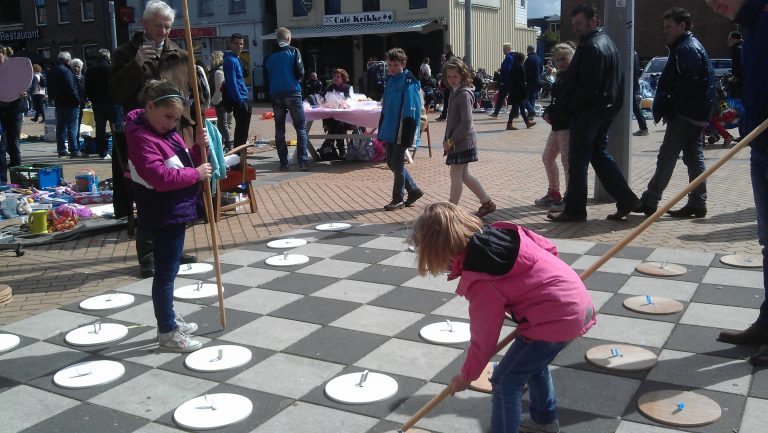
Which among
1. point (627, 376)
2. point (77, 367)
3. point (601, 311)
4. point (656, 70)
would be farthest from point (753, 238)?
point (656, 70)

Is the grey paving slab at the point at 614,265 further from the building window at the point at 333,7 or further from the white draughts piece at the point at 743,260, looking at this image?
the building window at the point at 333,7

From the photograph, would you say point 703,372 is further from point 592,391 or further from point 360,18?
point 360,18

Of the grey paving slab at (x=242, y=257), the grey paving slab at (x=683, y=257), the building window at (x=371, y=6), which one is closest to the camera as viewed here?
the grey paving slab at (x=683, y=257)

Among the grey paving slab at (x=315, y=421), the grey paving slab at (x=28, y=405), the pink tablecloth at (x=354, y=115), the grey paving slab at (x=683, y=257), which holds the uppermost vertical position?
the pink tablecloth at (x=354, y=115)

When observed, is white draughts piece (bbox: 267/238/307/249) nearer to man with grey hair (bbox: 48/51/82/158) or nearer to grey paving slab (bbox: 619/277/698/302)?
grey paving slab (bbox: 619/277/698/302)

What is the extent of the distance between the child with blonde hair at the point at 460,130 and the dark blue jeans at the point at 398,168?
67 cm

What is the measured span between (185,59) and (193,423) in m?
3.06

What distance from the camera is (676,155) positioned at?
23.1 ft

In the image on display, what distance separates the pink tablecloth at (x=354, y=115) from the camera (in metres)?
11.7

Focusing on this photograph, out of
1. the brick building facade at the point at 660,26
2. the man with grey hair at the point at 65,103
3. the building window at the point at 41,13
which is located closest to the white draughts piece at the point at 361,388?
the man with grey hair at the point at 65,103

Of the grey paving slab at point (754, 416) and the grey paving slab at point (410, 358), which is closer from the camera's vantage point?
the grey paving slab at point (754, 416)

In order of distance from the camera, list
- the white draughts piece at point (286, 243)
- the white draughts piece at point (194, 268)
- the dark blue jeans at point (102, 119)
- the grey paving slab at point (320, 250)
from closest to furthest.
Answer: the white draughts piece at point (194, 268), the grey paving slab at point (320, 250), the white draughts piece at point (286, 243), the dark blue jeans at point (102, 119)

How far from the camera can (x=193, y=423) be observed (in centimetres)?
331

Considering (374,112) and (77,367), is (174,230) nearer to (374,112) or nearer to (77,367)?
(77,367)
